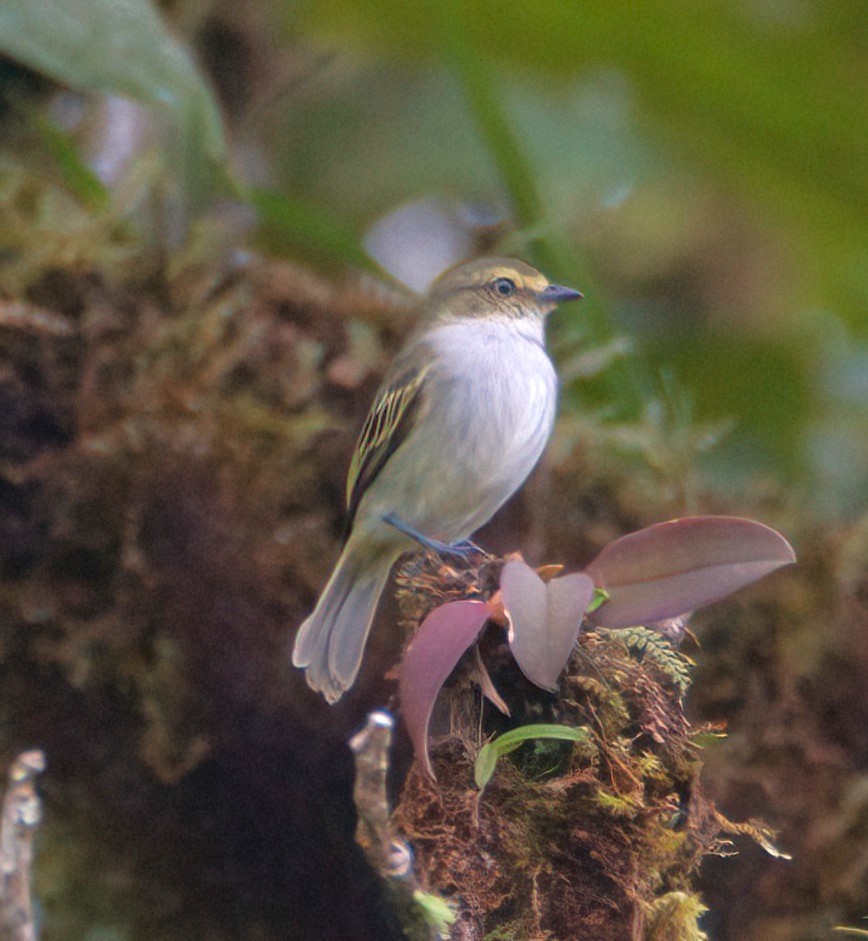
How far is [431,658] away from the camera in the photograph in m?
1.19

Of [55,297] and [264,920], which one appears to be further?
[55,297]

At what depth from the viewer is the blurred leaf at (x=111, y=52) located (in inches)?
83.2

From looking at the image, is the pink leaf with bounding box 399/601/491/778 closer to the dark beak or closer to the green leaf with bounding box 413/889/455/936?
the green leaf with bounding box 413/889/455/936

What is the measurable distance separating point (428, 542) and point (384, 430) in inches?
8.5

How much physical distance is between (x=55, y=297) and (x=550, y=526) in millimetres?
1136

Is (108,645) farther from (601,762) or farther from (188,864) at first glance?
(601,762)

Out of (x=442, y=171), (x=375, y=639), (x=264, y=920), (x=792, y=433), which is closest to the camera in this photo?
(x=264, y=920)

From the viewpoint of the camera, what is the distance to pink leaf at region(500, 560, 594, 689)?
3.84 feet

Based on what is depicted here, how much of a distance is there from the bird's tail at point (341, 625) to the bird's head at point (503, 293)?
48 cm

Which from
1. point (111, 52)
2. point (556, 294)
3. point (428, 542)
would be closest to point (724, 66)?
point (556, 294)

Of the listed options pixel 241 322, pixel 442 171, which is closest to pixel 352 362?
pixel 241 322

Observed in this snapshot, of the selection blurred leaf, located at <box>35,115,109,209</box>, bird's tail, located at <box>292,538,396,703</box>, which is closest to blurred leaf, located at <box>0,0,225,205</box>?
blurred leaf, located at <box>35,115,109,209</box>

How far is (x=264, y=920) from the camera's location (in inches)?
73.6

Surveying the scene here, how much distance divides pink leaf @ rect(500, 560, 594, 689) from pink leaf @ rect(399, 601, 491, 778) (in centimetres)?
5
